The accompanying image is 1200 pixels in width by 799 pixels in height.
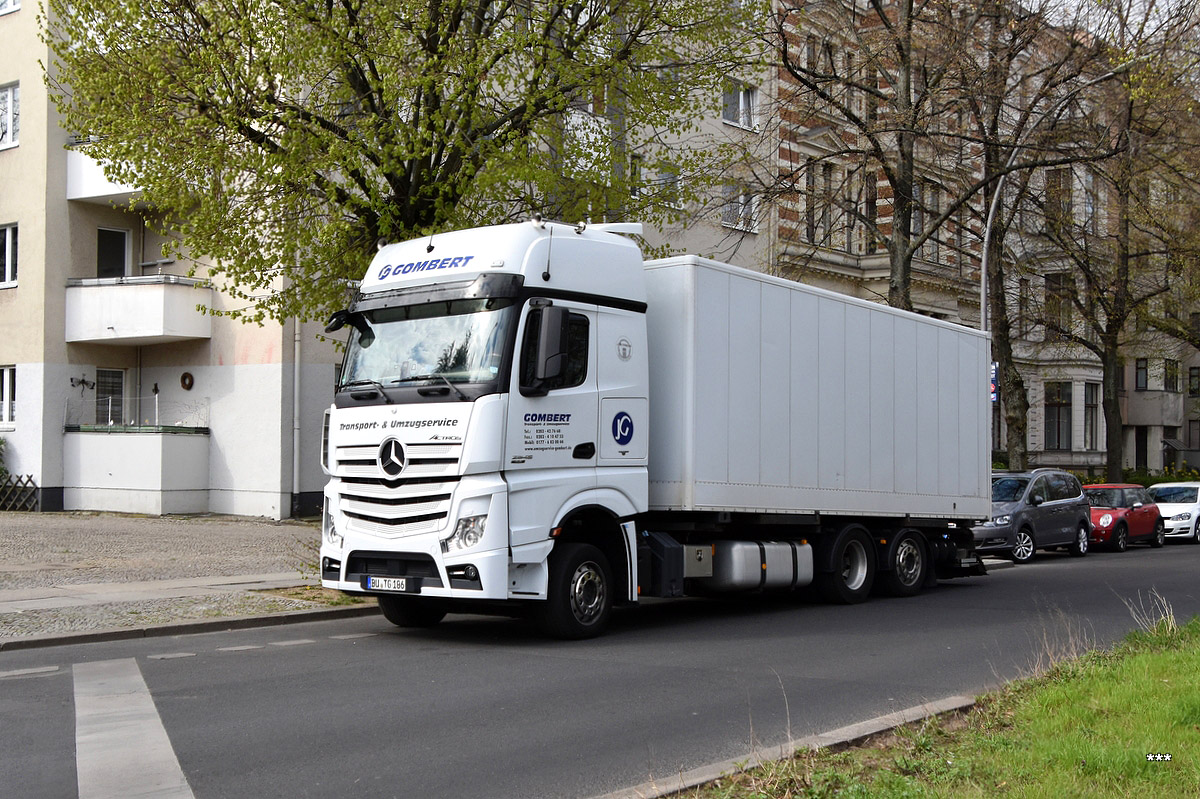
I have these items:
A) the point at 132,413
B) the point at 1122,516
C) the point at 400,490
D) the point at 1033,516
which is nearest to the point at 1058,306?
the point at 1122,516

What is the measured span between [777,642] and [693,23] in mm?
8931

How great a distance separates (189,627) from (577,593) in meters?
3.79

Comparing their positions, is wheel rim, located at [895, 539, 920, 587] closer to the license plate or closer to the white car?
the license plate

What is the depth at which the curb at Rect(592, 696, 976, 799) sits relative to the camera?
5.68 meters

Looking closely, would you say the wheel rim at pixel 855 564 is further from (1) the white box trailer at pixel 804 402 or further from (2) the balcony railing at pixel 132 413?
(2) the balcony railing at pixel 132 413

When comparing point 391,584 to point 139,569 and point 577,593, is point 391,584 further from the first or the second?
point 139,569

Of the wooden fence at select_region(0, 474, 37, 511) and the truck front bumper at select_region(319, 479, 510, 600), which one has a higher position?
the truck front bumper at select_region(319, 479, 510, 600)

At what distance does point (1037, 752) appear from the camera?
6.00m

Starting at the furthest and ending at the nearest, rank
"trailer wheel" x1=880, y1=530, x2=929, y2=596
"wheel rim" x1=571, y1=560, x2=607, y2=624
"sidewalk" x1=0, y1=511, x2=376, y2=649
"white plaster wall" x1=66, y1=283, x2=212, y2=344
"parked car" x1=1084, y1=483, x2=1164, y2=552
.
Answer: "parked car" x1=1084, y1=483, x2=1164, y2=552 < "white plaster wall" x1=66, y1=283, x2=212, y2=344 < "trailer wheel" x1=880, y1=530, x2=929, y2=596 < "sidewalk" x1=0, y1=511, x2=376, y2=649 < "wheel rim" x1=571, y1=560, x2=607, y2=624

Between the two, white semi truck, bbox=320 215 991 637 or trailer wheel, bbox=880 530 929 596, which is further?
trailer wheel, bbox=880 530 929 596

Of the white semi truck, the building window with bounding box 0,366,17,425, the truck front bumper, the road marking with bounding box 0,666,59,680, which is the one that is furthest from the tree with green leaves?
the building window with bounding box 0,366,17,425

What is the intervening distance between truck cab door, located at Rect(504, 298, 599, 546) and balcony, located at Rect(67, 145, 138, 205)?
1878 centimetres

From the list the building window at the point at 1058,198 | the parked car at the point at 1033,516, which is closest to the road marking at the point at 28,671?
the parked car at the point at 1033,516

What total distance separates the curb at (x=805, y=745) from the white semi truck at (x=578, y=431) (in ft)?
12.4
